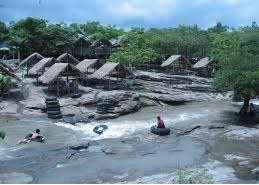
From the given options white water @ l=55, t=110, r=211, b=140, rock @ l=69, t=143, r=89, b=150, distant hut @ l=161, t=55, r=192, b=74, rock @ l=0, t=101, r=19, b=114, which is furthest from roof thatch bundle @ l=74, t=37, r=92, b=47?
rock @ l=69, t=143, r=89, b=150

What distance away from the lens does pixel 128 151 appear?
21.2 meters

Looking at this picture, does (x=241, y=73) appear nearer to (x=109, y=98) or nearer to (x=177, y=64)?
(x=109, y=98)

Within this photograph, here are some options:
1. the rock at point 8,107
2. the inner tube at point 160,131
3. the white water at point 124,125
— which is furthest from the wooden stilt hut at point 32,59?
the inner tube at point 160,131

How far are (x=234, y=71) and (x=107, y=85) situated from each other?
48.7ft

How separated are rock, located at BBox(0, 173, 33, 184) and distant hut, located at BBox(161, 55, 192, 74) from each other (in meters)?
36.1

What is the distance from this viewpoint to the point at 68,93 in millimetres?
36562

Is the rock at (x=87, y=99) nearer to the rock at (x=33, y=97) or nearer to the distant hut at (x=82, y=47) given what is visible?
the rock at (x=33, y=97)

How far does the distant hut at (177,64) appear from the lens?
170 feet

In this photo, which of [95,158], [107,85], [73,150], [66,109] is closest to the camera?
[95,158]

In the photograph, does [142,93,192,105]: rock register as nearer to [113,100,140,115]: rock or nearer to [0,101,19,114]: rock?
[113,100,140,115]: rock

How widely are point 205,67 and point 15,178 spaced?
1586 inches

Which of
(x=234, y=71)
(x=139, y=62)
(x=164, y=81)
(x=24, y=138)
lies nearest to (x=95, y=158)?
(x=24, y=138)

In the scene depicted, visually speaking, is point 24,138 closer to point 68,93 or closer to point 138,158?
point 138,158

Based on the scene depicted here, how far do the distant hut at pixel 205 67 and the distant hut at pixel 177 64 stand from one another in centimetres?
108
